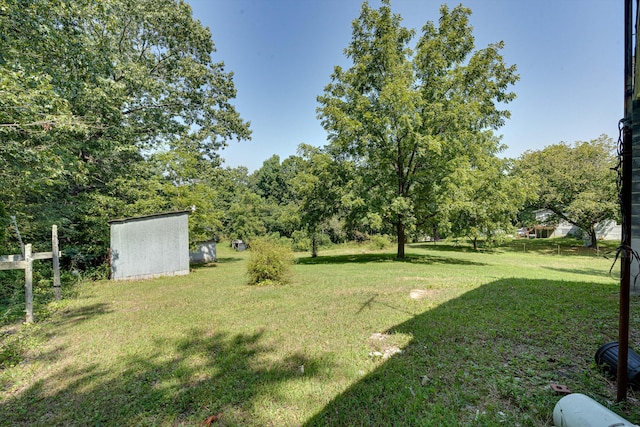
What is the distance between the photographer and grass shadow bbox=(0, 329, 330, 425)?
2586 mm

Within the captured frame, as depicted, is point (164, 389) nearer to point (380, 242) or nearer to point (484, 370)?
point (484, 370)

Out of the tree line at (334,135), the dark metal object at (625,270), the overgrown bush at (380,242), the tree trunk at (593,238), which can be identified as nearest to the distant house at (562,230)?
the tree trunk at (593,238)

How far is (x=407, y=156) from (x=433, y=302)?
9.93 metres

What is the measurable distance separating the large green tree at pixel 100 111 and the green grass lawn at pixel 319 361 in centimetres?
412

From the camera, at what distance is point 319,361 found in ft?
11.4

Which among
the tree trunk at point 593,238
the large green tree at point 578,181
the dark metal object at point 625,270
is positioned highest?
the large green tree at point 578,181

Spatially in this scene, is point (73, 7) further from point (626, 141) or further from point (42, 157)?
point (626, 141)

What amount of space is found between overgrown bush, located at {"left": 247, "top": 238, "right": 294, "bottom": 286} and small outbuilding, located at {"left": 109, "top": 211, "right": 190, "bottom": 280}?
4.09 meters

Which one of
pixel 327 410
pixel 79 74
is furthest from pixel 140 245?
pixel 327 410

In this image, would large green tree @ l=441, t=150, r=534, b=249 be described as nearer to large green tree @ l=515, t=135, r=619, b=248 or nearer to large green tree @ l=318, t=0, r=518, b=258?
large green tree @ l=318, t=0, r=518, b=258

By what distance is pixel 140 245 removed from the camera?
33.9ft

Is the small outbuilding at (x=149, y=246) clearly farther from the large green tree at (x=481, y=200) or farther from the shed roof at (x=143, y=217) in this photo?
the large green tree at (x=481, y=200)

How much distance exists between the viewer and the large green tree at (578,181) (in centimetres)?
2073

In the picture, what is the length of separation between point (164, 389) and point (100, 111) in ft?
34.3
